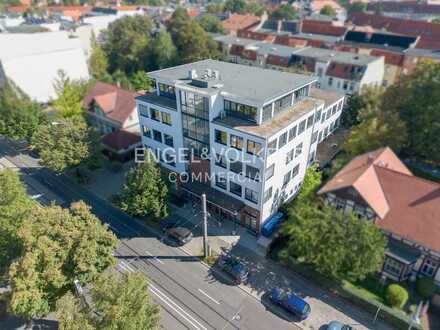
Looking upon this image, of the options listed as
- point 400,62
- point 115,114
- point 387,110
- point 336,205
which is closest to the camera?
point 336,205

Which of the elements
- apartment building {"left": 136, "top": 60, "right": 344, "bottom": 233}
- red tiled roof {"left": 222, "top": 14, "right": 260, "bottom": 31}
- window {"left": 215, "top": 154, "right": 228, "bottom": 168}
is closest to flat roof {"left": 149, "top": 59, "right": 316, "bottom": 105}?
apartment building {"left": 136, "top": 60, "right": 344, "bottom": 233}

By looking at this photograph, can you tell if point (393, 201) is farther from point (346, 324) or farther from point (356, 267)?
point (346, 324)

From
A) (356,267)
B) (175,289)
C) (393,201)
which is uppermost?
(393,201)

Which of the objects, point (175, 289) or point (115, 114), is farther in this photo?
point (115, 114)

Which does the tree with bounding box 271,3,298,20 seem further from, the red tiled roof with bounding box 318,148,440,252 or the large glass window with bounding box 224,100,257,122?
the red tiled roof with bounding box 318,148,440,252

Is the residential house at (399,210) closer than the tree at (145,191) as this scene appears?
Yes

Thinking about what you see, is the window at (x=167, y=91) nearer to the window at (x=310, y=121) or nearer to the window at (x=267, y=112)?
the window at (x=267, y=112)

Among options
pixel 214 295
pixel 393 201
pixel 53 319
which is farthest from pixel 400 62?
pixel 53 319

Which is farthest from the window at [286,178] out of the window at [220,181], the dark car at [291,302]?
the dark car at [291,302]
